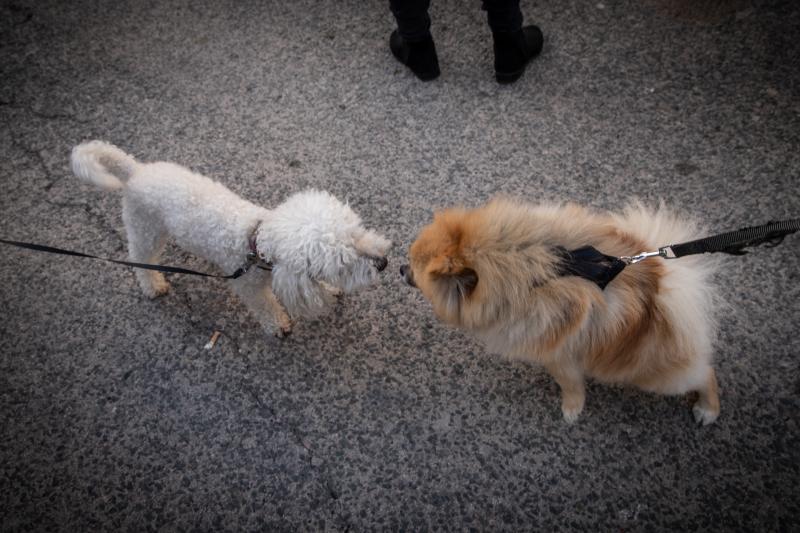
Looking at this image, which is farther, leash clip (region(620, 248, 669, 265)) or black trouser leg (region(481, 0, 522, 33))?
black trouser leg (region(481, 0, 522, 33))

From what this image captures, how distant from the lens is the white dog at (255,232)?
1895mm

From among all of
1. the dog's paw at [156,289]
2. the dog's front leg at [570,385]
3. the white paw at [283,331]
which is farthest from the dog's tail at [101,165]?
the dog's front leg at [570,385]

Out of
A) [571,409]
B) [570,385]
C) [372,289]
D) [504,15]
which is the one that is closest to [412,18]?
[504,15]

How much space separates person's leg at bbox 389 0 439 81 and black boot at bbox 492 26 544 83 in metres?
0.47

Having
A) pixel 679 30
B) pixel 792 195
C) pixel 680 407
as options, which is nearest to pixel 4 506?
pixel 680 407

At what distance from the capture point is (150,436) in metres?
Answer: 2.21

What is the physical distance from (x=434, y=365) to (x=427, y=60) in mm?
2283

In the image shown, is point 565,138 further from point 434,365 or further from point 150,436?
point 150,436

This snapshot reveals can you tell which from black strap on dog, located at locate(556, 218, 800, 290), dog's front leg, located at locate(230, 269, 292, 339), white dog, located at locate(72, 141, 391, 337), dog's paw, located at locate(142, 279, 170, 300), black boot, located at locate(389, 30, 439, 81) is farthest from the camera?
black boot, located at locate(389, 30, 439, 81)

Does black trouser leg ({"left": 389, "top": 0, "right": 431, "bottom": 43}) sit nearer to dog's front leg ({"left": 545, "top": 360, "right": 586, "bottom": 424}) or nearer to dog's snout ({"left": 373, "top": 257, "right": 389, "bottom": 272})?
dog's snout ({"left": 373, "top": 257, "right": 389, "bottom": 272})

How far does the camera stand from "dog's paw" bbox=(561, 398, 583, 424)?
206 cm

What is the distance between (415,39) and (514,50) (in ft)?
2.37

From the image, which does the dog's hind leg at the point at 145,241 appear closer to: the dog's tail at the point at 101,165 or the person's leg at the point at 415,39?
the dog's tail at the point at 101,165

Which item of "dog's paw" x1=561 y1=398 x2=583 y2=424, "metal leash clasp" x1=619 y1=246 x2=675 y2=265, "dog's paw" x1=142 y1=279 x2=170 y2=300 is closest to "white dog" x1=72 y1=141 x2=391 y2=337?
"dog's paw" x1=142 y1=279 x2=170 y2=300
